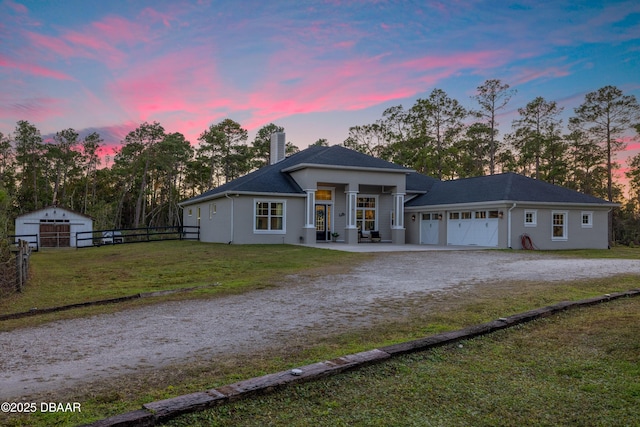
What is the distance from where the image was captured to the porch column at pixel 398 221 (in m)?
25.9

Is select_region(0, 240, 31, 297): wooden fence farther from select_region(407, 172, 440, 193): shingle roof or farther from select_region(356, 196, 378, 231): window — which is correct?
select_region(407, 172, 440, 193): shingle roof

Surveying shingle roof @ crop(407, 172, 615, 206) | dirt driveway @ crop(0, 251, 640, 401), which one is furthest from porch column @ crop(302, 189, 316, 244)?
dirt driveway @ crop(0, 251, 640, 401)

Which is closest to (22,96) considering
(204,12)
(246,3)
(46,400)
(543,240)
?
(204,12)

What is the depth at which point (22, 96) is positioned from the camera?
18438 mm

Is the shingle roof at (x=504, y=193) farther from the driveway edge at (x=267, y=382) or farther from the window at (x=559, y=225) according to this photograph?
the driveway edge at (x=267, y=382)

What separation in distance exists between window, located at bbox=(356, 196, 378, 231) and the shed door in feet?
65.4

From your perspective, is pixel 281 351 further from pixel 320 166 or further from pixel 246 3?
pixel 320 166

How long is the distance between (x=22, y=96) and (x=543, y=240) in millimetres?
25633

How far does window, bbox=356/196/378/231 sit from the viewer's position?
2662cm

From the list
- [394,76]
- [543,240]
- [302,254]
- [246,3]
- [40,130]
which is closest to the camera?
[246,3]

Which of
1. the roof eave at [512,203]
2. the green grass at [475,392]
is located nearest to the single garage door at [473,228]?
the roof eave at [512,203]

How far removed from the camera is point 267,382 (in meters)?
3.54

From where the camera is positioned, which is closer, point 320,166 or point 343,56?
point 343,56

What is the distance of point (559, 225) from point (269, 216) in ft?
51.8
